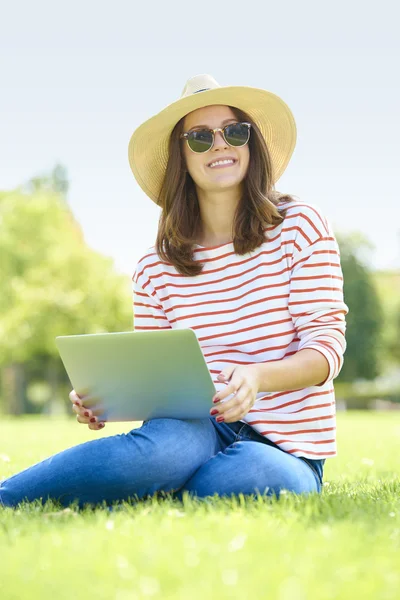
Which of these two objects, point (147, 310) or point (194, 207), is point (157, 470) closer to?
point (147, 310)

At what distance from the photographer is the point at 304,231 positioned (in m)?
3.62

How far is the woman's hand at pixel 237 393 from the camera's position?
3.02 meters

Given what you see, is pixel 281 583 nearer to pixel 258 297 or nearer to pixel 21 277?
pixel 258 297

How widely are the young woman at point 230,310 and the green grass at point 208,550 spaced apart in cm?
15

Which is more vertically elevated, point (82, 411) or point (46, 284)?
point (82, 411)

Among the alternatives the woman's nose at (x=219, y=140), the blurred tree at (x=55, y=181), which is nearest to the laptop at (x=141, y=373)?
the woman's nose at (x=219, y=140)

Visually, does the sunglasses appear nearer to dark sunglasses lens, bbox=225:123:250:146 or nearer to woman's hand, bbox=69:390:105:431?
dark sunglasses lens, bbox=225:123:250:146

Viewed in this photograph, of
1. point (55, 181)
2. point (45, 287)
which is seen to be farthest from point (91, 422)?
point (55, 181)

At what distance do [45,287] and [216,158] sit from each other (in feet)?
77.3

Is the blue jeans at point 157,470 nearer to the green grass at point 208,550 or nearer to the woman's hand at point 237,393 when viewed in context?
the green grass at point 208,550

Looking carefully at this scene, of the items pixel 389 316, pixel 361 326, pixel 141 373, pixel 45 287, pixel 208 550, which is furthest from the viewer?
pixel 389 316

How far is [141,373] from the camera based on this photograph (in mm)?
3248

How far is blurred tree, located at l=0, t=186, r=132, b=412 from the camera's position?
2634 cm

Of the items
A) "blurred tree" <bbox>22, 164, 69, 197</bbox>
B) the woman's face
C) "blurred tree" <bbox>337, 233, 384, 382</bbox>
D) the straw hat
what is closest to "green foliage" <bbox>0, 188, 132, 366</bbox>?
"blurred tree" <bbox>337, 233, 384, 382</bbox>
